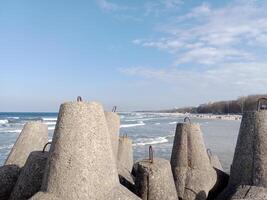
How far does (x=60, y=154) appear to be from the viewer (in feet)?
11.8

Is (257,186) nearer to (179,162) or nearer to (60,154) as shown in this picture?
(179,162)

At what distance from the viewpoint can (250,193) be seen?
14.5 feet

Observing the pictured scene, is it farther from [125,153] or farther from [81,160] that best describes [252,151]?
[125,153]

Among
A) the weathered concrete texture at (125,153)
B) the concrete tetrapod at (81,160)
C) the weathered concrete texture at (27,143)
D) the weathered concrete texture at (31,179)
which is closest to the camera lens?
the concrete tetrapod at (81,160)

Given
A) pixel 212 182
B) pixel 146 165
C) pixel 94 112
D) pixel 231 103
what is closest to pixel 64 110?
pixel 94 112

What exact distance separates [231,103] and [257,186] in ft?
296

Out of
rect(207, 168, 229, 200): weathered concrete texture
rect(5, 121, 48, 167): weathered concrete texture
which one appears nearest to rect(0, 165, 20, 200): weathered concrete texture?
rect(5, 121, 48, 167): weathered concrete texture

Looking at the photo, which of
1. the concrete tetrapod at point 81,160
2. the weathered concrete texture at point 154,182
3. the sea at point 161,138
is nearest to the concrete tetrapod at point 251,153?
the weathered concrete texture at point 154,182

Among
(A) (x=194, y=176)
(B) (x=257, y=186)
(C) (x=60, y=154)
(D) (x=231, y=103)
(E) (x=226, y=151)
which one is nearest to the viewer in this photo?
(C) (x=60, y=154)

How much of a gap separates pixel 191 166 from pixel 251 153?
3.56 feet

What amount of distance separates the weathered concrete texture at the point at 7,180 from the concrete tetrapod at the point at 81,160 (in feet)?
4.10

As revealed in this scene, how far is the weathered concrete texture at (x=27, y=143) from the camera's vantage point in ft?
18.4

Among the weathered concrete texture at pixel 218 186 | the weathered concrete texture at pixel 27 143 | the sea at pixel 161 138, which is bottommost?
the sea at pixel 161 138

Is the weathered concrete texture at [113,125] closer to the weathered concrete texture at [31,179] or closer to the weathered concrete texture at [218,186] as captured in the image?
the weathered concrete texture at [218,186]
